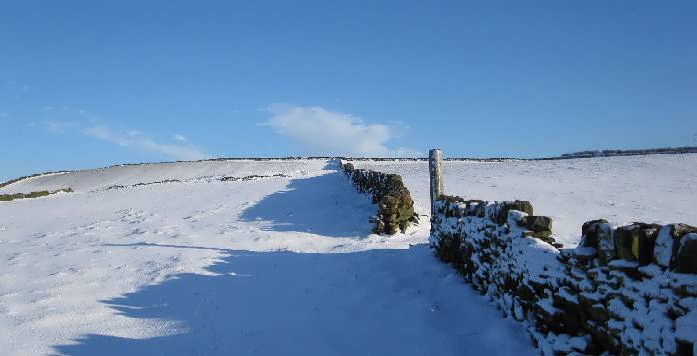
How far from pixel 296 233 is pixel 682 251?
424 inches

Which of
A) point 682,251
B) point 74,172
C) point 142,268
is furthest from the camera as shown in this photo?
point 74,172

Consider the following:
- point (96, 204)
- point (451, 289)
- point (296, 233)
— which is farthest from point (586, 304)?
point (96, 204)

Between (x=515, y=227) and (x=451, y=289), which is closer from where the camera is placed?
(x=515, y=227)

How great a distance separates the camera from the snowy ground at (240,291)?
6219mm

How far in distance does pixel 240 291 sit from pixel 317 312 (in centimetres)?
182

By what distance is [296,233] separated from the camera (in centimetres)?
1329

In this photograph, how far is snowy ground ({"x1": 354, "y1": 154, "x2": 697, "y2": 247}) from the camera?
13625 millimetres

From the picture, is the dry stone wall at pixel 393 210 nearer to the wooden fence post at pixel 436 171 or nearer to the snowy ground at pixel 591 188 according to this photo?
the wooden fence post at pixel 436 171

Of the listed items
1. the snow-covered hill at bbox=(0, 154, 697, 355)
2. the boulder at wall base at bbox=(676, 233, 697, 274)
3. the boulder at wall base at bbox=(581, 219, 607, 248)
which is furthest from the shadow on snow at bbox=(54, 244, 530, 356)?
the boulder at wall base at bbox=(676, 233, 697, 274)

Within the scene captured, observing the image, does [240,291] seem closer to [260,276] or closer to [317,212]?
[260,276]

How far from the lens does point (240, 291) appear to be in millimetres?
8469

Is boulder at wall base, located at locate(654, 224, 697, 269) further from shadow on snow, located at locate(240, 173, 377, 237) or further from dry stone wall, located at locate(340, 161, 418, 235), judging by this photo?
shadow on snow, located at locate(240, 173, 377, 237)

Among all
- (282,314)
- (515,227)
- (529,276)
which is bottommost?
(282,314)

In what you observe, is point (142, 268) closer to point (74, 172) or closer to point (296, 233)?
point (296, 233)
